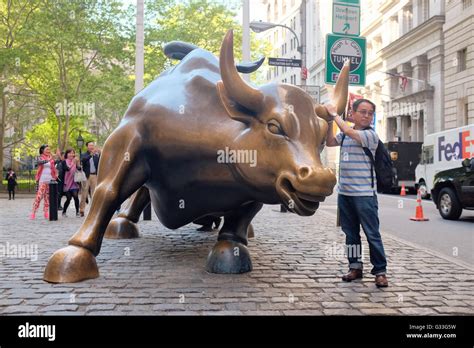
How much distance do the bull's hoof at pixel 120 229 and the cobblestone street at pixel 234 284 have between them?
0.25m

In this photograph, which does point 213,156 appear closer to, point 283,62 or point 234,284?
point 234,284

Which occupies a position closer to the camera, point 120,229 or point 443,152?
point 120,229

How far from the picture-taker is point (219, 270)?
16.6ft

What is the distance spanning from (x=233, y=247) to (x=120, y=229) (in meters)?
2.86

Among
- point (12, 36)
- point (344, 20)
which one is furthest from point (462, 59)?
point (12, 36)

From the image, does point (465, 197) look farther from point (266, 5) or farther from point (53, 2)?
point (266, 5)

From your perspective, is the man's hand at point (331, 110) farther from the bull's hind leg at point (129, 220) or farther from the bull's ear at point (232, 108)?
the bull's hind leg at point (129, 220)

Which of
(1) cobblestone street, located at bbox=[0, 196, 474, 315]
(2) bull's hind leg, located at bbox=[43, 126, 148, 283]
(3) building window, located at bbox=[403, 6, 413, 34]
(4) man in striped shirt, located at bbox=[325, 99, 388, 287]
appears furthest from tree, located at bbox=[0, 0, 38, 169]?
(3) building window, located at bbox=[403, 6, 413, 34]

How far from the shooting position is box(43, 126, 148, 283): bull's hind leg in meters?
4.62

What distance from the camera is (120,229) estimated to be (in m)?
7.38

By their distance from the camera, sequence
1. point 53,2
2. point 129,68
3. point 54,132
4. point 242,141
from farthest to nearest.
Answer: point 54,132 < point 129,68 < point 53,2 < point 242,141

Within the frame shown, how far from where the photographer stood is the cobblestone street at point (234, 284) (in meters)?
3.89
